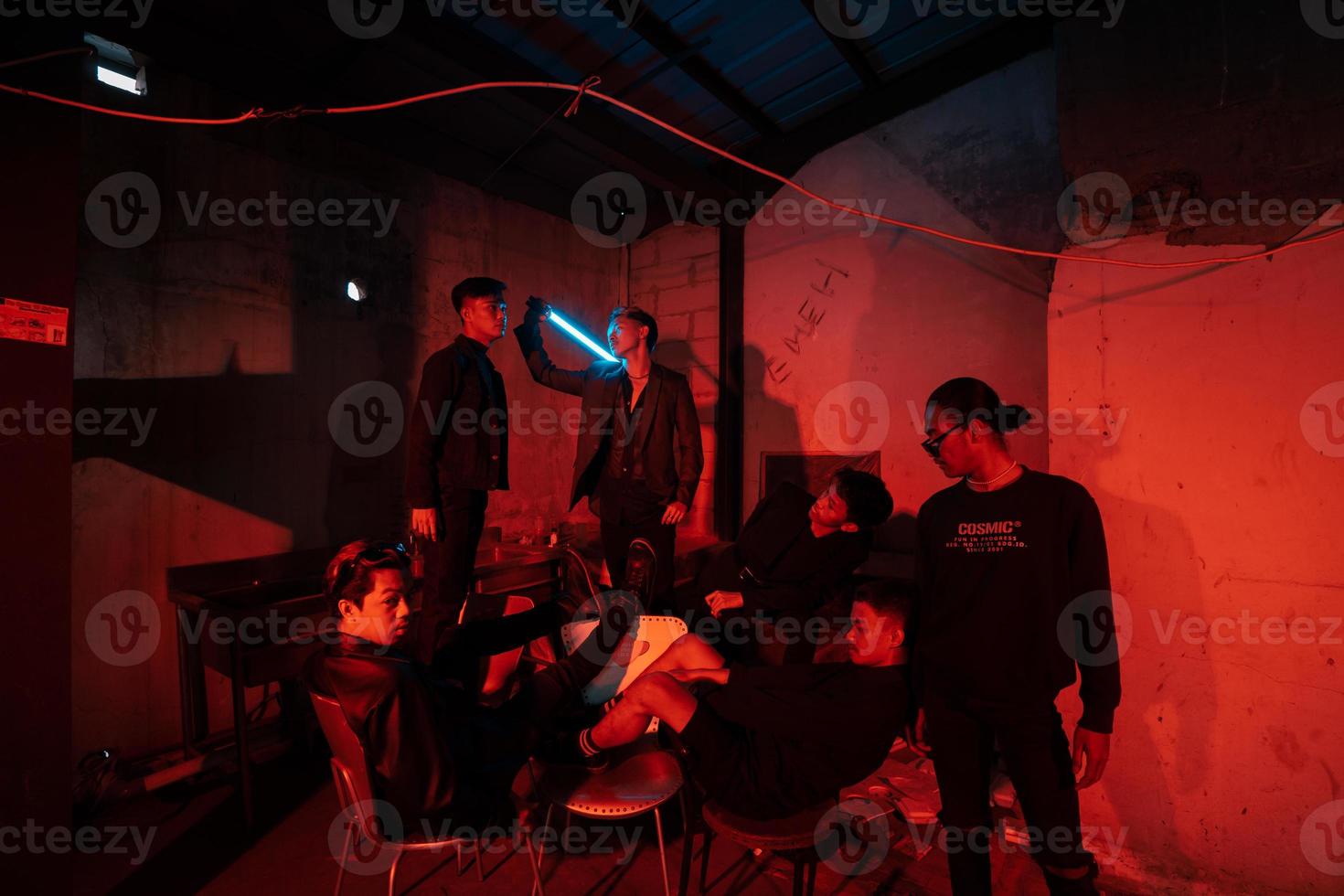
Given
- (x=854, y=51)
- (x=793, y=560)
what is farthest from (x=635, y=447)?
(x=854, y=51)

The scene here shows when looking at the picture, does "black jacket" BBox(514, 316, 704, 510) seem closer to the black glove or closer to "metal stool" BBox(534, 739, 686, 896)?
the black glove

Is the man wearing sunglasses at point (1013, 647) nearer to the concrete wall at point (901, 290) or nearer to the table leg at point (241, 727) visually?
the concrete wall at point (901, 290)

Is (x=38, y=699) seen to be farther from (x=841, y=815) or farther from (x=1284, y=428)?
(x=1284, y=428)

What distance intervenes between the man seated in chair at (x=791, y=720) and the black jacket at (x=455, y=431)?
1514 mm

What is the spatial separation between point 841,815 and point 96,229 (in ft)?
15.1

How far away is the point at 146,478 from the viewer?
334cm

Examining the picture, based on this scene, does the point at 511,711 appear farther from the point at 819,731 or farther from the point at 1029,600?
the point at 1029,600

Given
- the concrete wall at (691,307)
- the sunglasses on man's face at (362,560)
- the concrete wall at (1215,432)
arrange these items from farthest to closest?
the concrete wall at (691,307) → the concrete wall at (1215,432) → the sunglasses on man's face at (362,560)

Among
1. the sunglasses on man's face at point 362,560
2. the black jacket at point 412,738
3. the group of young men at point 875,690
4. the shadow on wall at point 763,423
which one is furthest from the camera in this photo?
the shadow on wall at point 763,423

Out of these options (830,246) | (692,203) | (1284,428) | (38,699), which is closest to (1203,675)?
(1284,428)

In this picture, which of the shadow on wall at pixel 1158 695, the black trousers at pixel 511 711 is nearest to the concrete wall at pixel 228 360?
the black trousers at pixel 511 711

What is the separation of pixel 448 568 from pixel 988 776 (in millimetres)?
2598

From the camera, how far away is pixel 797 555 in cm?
323

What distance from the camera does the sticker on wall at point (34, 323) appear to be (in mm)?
1944
